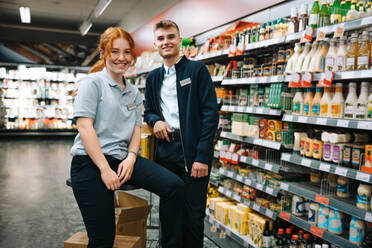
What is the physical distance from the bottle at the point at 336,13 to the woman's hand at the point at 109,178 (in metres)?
1.98

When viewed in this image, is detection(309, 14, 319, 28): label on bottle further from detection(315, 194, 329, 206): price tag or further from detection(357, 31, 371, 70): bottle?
detection(315, 194, 329, 206): price tag

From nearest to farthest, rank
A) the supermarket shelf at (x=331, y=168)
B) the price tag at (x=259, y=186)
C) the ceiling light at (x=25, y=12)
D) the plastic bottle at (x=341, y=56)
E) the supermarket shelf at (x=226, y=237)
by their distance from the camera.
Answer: the supermarket shelf at (x=331, y=168), the plastic bottle at (x=341, y=56), the price tag at (x=259, y=186), the supermarket shelf at (x=226, y=237), the ceiling light at (x=25, y=12)

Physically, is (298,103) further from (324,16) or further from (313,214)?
(313,214)

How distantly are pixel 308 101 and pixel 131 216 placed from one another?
1.72 metres

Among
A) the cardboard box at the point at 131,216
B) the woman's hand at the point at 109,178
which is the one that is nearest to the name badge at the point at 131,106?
the woman's hand at the point at 109,178

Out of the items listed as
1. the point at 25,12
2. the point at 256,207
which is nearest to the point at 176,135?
the point at 256,207

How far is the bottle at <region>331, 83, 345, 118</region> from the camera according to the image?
2549 mm

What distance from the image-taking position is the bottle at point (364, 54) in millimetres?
2297

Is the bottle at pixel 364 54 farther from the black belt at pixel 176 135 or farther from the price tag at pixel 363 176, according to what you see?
the black belt at pixel 176 135

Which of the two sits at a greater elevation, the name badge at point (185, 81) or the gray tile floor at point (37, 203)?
the name badge at point (185, 81)

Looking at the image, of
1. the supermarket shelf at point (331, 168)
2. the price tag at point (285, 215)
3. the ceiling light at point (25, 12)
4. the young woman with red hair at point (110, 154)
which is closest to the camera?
the young woman with red hair at point (110, 154)

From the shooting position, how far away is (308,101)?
9.32 feet

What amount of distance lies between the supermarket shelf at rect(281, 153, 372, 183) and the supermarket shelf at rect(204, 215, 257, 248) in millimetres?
963

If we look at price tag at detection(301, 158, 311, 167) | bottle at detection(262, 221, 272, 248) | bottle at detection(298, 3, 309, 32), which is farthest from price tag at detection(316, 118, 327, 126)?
bottle at detection(262, 221, 272, 248)
